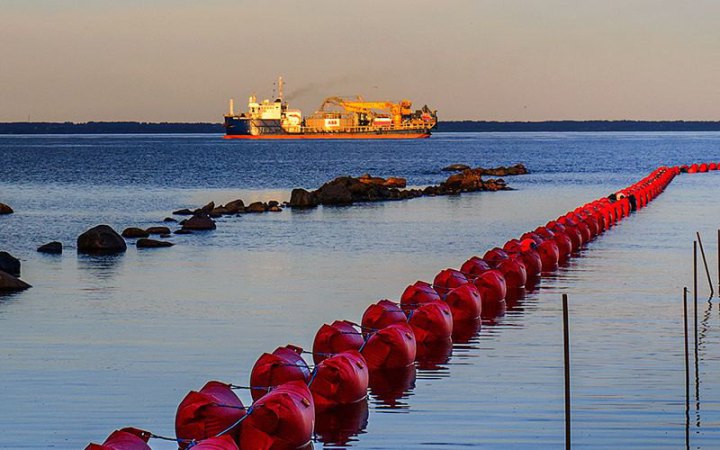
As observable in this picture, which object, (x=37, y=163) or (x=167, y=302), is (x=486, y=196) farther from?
(x=37, y=163)

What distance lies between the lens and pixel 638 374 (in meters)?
16.6

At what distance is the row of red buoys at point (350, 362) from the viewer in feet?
41.2

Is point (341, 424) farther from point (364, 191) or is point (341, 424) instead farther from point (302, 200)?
point (364, 191)

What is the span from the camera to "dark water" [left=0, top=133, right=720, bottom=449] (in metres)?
14.2

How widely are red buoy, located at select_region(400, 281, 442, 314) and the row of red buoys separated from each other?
2 centimetres

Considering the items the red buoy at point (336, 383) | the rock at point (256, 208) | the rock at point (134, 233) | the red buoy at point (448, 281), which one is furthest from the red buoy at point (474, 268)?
the rock at point (256, 208)

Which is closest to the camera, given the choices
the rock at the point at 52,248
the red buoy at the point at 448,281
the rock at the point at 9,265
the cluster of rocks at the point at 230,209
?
the red buoy at the point at 448,281

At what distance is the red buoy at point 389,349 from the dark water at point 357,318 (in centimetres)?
42

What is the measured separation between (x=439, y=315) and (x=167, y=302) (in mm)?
7142

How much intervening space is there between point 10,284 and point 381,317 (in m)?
10.6

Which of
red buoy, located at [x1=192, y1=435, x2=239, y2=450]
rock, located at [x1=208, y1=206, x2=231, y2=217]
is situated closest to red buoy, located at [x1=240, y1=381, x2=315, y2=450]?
red buoy, located at [x1=192, y1=435, x2=239, y2=450]

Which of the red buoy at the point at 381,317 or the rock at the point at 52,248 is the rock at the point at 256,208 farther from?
the red buoy at the point at 381,317

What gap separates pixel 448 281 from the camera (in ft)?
75.3

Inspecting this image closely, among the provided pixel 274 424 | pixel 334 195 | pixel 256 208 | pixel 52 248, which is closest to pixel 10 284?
pixel 52 248
